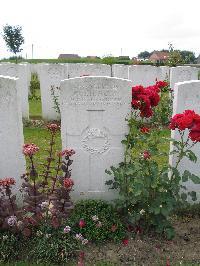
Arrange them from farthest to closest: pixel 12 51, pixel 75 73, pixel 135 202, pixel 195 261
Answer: pixel 12 51, pixel 75 73, pixel 135 202, pixel 195 261

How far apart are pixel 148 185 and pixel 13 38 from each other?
33102 mm

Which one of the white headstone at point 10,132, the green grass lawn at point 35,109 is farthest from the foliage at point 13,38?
the white headstone at point 10,132

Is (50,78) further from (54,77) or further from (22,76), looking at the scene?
(22,76)

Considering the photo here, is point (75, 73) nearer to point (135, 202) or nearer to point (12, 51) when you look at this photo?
point (135, 202)

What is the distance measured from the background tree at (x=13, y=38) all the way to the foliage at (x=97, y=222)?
31.2 meters

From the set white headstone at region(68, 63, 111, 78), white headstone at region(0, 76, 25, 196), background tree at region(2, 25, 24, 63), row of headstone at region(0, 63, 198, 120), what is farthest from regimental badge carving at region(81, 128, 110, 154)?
background tree at region(2, 25, 24, 63)

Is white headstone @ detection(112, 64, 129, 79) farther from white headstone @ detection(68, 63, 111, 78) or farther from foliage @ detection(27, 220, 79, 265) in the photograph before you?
foliage @ detection(27, 220, 79, 265)

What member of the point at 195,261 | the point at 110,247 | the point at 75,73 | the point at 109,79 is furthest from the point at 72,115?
the point at 75,73

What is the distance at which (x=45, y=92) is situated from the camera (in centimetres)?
1016

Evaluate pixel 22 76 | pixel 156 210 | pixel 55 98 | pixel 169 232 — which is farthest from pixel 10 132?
pixel 22 76

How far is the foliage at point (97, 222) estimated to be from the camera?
410 cm

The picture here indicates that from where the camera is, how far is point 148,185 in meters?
3.91

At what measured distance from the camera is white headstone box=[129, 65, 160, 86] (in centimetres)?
1056

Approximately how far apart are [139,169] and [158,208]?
0.46m
